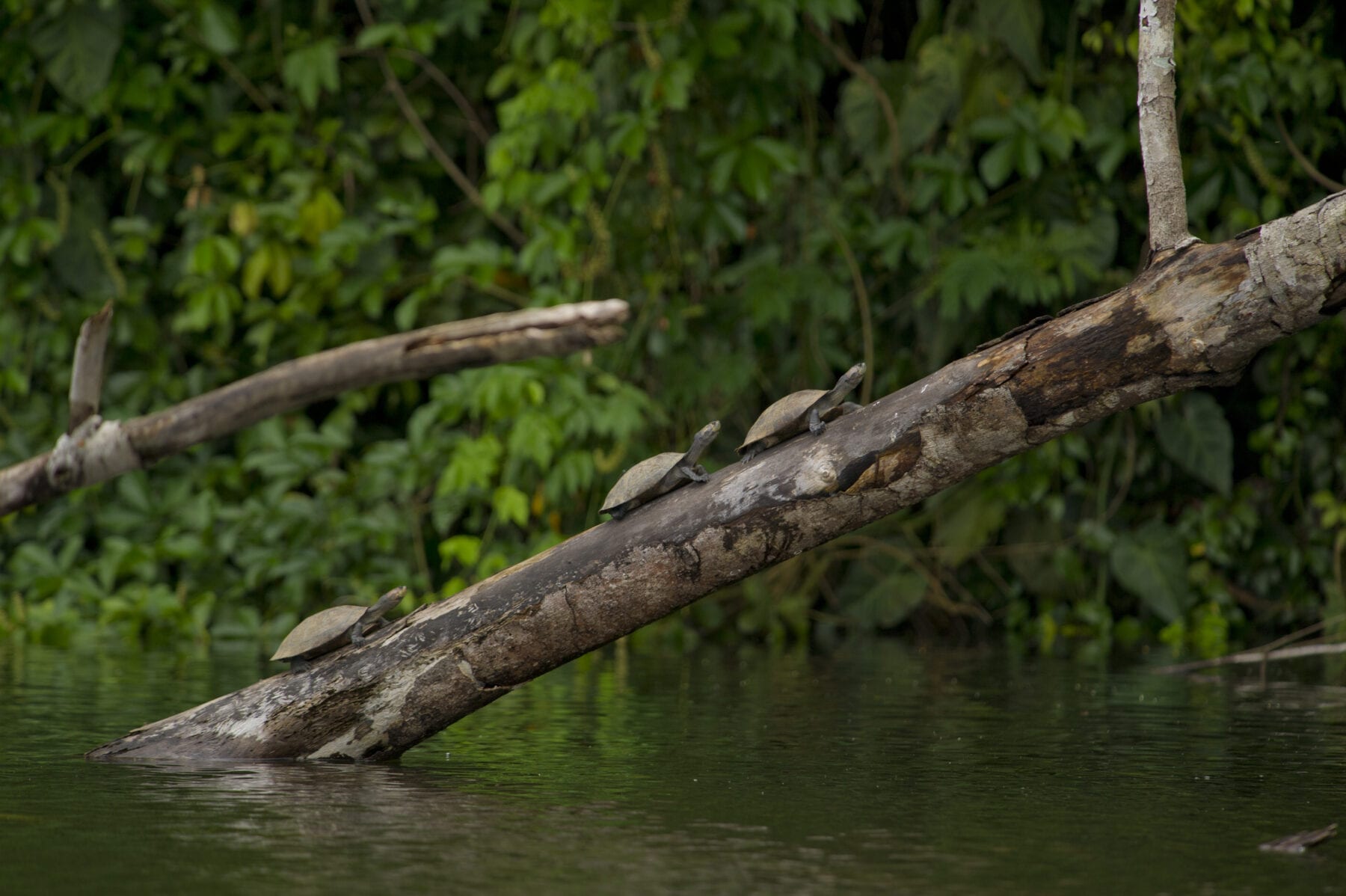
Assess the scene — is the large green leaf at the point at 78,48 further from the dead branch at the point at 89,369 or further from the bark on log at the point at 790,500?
the bark on log at the point at 790,500

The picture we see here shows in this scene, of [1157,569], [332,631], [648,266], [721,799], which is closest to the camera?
[721,799]

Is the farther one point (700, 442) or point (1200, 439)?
point (1200, 439)

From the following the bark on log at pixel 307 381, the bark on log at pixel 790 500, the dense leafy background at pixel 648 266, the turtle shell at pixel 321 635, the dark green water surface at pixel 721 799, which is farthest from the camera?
the dense leafy background at pixel 648 266

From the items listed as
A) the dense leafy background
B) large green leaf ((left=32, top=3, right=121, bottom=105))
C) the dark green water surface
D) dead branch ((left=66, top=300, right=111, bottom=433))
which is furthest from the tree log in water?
large green leaf ((left=32, top=3, right=121, bottom=105))

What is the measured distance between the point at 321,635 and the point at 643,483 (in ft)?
2.09

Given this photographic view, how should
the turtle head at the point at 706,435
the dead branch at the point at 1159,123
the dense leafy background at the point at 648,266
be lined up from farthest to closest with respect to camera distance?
the dense leafy background at the point at 648,266 → the turtle head at the point at 706,435 → the dead branch at the point at 1159,123

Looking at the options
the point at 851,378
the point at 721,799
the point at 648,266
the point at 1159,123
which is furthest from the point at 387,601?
the point at 648,266

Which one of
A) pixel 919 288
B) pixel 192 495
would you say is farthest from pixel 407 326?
pixel 919 288

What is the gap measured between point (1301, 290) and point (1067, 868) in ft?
3.07

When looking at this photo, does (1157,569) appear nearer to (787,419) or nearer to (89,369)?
(787,419)

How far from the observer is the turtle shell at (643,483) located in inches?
104

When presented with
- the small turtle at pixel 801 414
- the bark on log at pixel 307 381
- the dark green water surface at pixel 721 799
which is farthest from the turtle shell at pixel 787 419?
the bark on log at pixel 307 381

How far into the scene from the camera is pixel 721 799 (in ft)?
7.88

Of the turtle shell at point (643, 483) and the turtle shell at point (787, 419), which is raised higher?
the turtle shell at point (787, 419)
